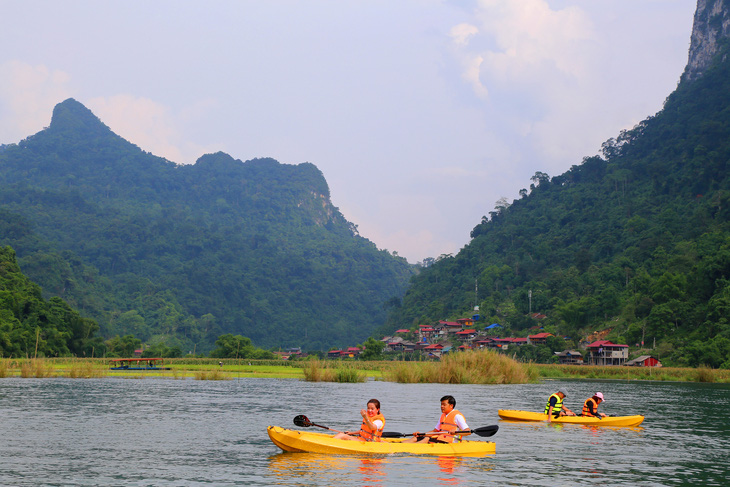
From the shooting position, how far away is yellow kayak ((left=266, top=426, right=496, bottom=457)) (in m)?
21.2

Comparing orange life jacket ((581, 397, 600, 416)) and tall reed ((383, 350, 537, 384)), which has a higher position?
tall reed ((383, 350, 537, 384))

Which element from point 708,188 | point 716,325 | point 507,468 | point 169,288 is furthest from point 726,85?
point 507,468

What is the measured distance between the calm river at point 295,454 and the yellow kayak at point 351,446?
9.8 inches

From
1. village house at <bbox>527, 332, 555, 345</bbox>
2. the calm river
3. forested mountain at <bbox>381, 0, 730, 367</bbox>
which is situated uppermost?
forested mountain at <bbox>381, 0, 730, 367</bbox>

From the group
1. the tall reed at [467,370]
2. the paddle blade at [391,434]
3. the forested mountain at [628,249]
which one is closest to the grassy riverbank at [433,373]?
the tall reed at [467,370]

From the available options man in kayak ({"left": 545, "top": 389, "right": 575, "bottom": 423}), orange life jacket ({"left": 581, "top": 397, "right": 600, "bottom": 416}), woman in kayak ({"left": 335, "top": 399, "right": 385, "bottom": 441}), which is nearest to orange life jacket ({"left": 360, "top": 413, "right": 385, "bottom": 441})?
woman in kayak ({"left": 335, "top": 399, "right": 385, "bottom": 441})

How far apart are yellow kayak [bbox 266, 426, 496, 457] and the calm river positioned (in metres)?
0.25

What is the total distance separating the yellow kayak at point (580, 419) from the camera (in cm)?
3102

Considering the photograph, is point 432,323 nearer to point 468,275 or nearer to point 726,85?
point 468,275

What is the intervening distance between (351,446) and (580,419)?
14.1 m

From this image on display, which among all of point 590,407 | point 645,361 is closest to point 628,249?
point 645,361

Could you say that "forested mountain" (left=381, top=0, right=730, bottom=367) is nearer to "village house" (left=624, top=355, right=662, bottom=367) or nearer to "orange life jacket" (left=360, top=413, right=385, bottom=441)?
"village house" (left=624, top=355, right=662, bottom=367)

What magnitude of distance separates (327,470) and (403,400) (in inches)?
905

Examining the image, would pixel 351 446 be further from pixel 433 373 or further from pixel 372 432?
pixel 433 373
